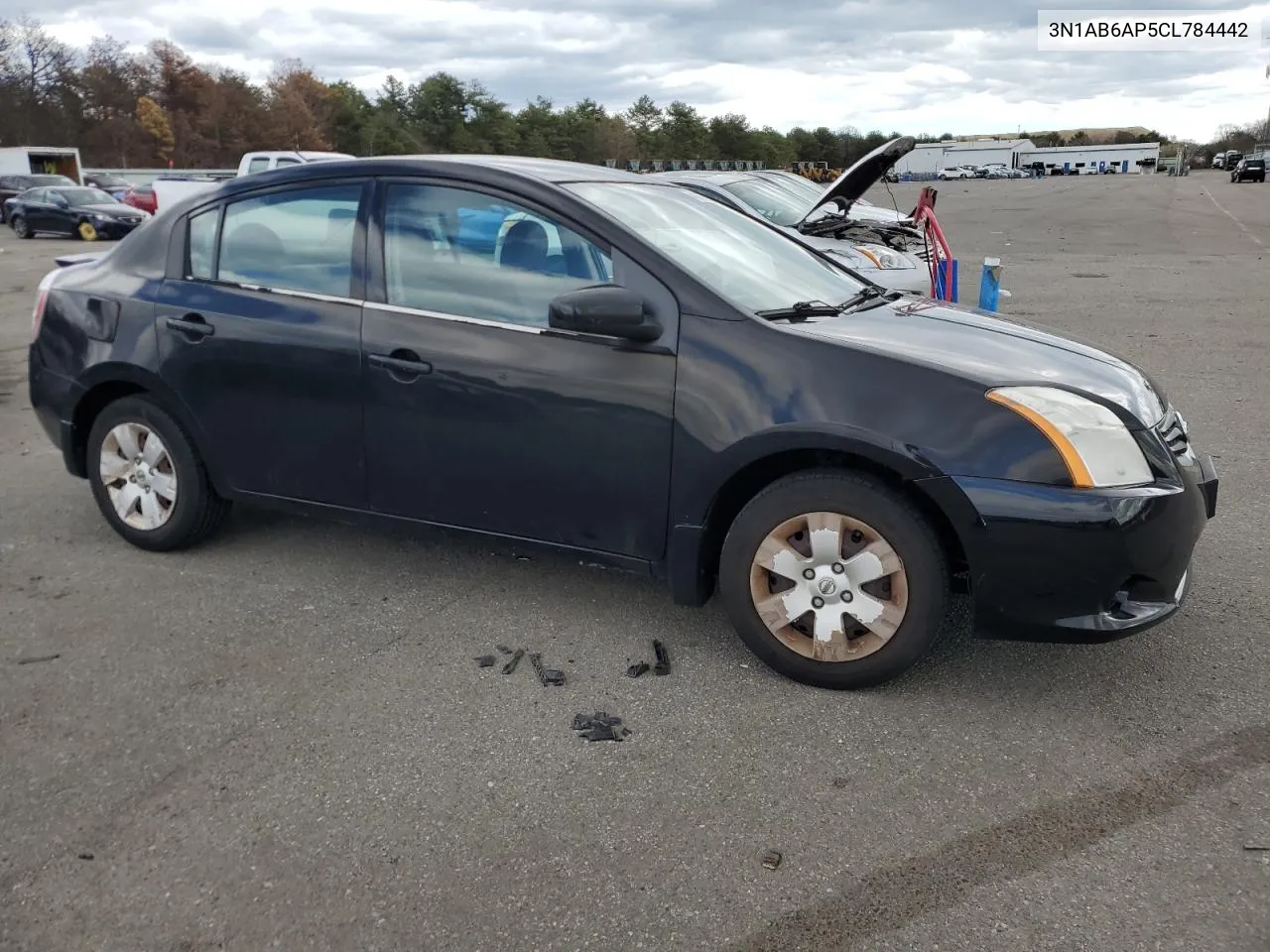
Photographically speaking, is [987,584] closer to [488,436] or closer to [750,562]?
[750,562]

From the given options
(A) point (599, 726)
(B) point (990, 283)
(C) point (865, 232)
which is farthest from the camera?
(C) point (865, 232)

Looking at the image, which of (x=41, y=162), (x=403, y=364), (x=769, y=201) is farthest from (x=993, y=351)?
(x=41, y=162)

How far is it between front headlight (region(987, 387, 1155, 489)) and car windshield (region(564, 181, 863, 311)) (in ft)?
3.19

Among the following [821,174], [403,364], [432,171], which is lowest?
[403,364]

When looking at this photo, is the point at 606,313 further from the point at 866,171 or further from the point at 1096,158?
the point at 1096,158

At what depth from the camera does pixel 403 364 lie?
12.7ft

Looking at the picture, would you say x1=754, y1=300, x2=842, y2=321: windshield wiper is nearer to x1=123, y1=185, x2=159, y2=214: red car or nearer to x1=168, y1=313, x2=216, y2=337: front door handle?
x1=168, y1=313, x2=216, y2=337: front door handle

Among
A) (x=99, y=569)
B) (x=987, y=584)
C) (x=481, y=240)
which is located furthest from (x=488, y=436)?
(x=99, y=569)

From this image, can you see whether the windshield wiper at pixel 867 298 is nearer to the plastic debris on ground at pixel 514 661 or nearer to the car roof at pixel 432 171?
the car roof at pixel 432 171

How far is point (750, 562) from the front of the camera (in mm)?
3447

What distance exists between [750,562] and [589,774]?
891mm

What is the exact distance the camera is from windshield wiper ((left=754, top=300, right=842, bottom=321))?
143 inches

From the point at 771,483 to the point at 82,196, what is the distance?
28892mm

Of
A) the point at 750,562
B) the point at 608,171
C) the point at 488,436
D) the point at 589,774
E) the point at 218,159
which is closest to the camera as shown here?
the point at 589,774
